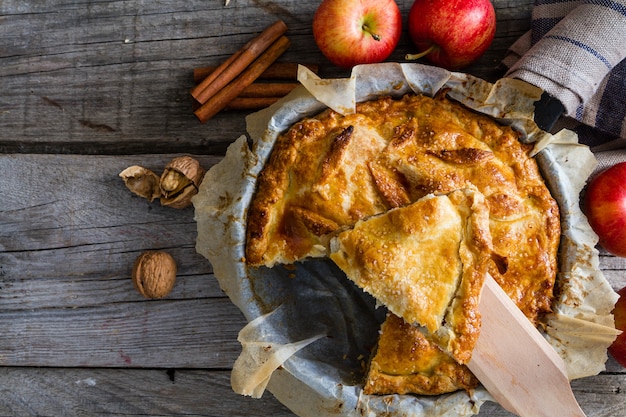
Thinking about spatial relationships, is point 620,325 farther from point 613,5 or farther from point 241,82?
point 241,82

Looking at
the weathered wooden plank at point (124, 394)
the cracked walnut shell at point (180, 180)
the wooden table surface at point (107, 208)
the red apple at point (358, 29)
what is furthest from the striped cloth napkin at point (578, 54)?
the weathered wooden plank at point (124, 394)

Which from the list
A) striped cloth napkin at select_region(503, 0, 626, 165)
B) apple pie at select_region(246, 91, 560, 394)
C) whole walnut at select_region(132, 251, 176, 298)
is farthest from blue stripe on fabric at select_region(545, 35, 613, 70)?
whole walnut at select_region(132, 251, 176, 298)

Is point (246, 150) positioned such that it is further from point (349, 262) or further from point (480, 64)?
point (480, 64)

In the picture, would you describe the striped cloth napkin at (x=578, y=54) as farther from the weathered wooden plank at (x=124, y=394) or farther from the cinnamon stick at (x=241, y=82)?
the weathered wooden plank at (x=124, y=394)

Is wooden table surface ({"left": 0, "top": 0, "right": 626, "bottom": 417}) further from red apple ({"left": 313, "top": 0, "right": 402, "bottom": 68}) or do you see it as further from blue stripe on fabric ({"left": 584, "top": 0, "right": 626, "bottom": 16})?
blue stripe on fabric ({"left": 584, "top": 0, "right": 626, "bottom": 16})

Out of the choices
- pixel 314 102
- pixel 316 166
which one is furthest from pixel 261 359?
pixel 314 102
